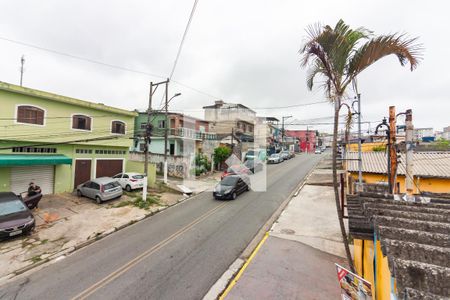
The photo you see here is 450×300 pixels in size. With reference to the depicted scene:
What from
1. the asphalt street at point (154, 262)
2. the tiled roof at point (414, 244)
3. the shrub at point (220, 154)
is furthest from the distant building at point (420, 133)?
the shrub at point (220, 154)

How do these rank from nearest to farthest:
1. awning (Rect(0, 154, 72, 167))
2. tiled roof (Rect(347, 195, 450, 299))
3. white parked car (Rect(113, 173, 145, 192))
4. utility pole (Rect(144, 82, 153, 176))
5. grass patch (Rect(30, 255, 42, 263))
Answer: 1. tiled roof (Rect(347, 195, 450, 299))
2. grass patch (Rect(30, 255, 42, 263))
3. awning (Rect(0, 154, 72, 167))
4. utility pole (Rect(144, 82, 153, 176))
5. white parked car (Rect(113, 173, 145, 192))

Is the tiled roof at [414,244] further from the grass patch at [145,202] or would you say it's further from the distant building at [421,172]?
the grass patch at [145,202]

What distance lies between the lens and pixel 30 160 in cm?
1270

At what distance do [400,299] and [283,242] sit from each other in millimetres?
7756

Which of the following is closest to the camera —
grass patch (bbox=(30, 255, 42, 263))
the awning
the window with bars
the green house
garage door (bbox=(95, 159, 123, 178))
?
grass patch (bbox=(30, 255, 42, 263))

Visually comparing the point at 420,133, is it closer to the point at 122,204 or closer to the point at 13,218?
the point at 122,204

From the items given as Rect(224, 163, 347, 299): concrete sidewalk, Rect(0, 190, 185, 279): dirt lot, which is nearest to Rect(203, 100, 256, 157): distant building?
Rect(0, 190, 185, 279): dirt lot

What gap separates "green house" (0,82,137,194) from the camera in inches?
500

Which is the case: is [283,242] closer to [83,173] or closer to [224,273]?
[224,273]

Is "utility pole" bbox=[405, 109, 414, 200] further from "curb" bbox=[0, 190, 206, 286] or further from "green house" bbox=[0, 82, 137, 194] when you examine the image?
"green house" bbox=[0, 82, 137, 194]

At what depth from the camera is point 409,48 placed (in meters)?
4.23

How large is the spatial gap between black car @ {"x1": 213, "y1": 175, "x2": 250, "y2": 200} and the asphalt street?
269cm

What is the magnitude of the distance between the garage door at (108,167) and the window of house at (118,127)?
266 cm

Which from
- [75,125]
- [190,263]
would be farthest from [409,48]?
[75,125]
